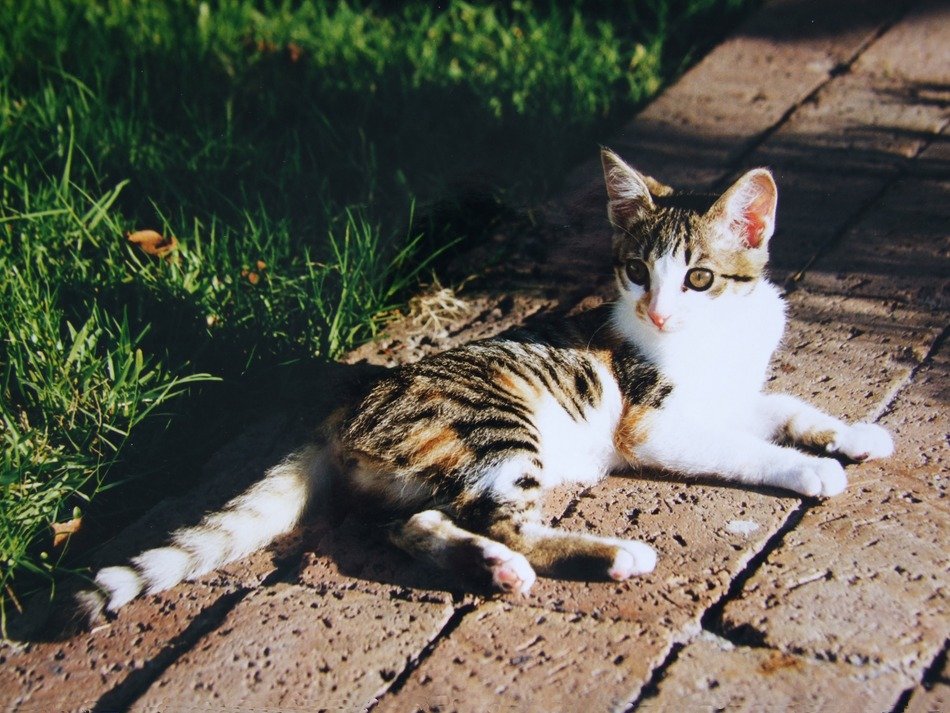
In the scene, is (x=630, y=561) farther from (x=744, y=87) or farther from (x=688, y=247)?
(x=744, y=87)

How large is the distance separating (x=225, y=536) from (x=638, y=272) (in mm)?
1473

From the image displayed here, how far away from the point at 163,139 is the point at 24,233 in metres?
1.09

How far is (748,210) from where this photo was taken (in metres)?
3.22

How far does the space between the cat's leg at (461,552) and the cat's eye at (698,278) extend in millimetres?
1017

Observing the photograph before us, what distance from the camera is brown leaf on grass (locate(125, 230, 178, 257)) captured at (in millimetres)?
4113

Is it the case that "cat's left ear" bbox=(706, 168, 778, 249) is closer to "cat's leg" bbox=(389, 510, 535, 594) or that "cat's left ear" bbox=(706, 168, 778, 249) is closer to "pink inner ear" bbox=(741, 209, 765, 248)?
"pink inner ear" bbox=(741, 209, 765, 248)

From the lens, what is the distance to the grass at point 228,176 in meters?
3.42

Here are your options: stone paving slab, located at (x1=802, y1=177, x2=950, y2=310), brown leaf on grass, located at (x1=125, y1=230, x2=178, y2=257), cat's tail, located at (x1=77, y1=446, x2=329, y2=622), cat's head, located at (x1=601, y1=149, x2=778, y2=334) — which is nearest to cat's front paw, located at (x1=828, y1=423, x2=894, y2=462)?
cat's head, located at (x1=601, y1=149, x2=778, y2=334)

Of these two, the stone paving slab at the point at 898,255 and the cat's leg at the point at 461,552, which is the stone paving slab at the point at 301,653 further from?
the stone paving slab at the point at 898,255

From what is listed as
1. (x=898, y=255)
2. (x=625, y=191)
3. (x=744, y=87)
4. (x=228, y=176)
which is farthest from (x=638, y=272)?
(x=744, y=87)

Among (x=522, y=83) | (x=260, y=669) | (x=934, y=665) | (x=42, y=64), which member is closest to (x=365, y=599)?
(x=260, y=669)

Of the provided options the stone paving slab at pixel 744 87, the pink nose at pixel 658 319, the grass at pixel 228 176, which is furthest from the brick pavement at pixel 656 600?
the stone paving slab at pixel 744 87

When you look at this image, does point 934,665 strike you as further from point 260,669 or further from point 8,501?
point 8,501

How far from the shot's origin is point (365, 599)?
2773mm
